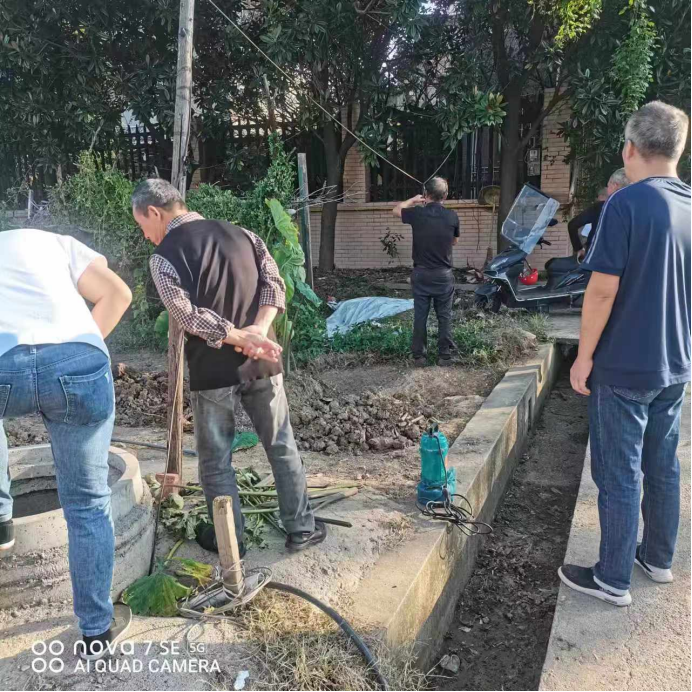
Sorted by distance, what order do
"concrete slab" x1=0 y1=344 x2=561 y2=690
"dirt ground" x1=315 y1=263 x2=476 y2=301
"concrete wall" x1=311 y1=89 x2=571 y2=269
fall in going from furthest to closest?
"concrete wall" x1=311 y1=89 x2=571 y2=269 < "dirt ground" x1=315 y1=263 x2=476 y2=301 < "concrete slab" x1=0 y1=344 x2=561 y2=690

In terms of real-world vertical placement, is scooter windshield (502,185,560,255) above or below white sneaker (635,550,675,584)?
above

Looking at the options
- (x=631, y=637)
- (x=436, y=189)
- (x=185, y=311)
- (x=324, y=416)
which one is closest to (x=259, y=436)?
(x=185, y=311)

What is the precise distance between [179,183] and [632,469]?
289cm

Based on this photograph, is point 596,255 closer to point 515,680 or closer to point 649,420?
point 649,420

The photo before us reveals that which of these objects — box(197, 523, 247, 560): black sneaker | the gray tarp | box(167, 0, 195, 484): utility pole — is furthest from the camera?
the gray tarp

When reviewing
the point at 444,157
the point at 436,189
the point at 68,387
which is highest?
the point at 444,157

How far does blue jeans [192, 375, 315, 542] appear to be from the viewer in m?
3.00

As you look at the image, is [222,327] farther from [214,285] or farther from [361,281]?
[361,281]

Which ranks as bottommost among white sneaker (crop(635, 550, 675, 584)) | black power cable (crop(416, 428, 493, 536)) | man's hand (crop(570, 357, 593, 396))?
black power cable (crop(416, 428, 493, 536))

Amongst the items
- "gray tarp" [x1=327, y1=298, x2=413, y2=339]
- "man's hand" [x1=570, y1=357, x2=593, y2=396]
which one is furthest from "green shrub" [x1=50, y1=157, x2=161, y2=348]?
"man's hand" [x1=570, y1=357, x2=593, y2=396]

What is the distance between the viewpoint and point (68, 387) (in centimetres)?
228

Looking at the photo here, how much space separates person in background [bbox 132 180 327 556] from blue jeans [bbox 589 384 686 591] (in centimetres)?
143

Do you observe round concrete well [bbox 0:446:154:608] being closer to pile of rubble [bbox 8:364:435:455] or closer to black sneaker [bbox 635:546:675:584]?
pile of rubble [bbox 8:364:435:455]

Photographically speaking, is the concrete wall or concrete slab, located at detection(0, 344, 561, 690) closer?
concrete slab, located at detection(0, 344, 561, 690)
